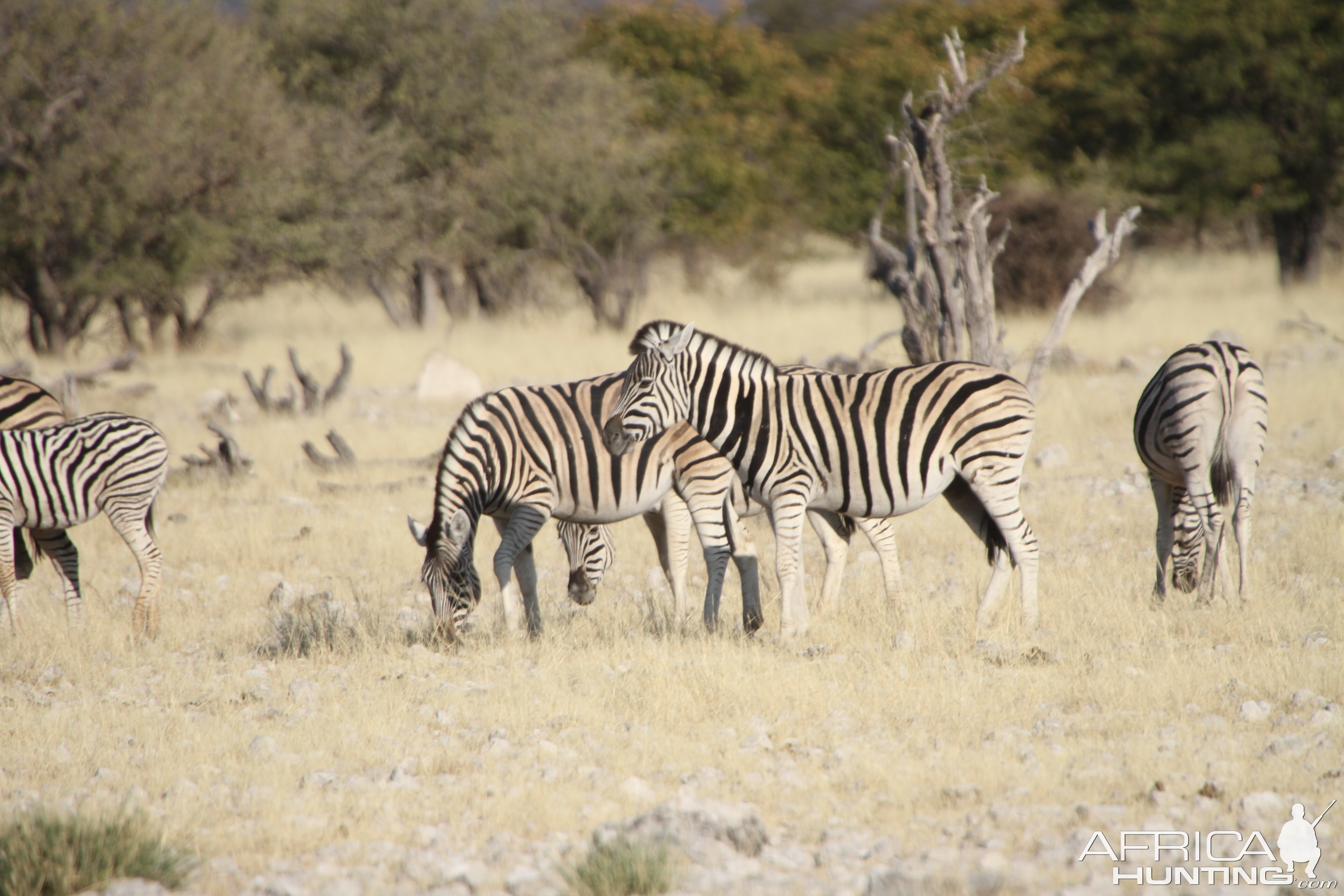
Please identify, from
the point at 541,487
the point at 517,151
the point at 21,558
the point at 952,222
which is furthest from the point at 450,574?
the point at 517,151

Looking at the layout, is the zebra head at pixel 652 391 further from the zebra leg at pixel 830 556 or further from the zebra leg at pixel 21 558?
the zebra leg at pixel 21 558

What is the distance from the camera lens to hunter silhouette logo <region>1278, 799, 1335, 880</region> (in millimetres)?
3596

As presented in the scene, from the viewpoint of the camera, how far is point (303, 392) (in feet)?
53.9

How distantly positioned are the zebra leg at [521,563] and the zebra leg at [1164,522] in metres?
3.92

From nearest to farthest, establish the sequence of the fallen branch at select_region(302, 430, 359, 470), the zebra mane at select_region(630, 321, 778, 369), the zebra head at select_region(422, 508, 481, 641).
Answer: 1. the zebra mane at select_region(630, 321, 778, 369)
2. the zebra head at select_region(422, 508, 481, 641)
3. the fallen branch at select_region(302, 430, 359, 470)

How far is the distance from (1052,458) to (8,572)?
9.22m

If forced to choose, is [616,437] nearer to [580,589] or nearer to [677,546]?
[677,546]

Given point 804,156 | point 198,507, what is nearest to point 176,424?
point 198,507

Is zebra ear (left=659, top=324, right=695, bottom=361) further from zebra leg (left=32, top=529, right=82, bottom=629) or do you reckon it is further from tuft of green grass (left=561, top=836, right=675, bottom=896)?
zebra leg (left=32, top=529, right=82, bottom=629)

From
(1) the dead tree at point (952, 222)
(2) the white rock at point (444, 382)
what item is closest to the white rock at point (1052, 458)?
(1) the dead tree at point (952, 222)

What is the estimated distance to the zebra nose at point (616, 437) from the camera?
630cm

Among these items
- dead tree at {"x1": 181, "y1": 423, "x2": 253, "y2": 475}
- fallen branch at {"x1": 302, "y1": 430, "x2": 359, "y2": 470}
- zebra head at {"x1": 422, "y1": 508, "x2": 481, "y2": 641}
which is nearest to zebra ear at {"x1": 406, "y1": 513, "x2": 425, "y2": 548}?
zebra head at {"x1": 422, "y1": 508, "x2": 481, "y2": 641}

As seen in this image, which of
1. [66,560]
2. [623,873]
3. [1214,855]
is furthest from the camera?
[66,560]

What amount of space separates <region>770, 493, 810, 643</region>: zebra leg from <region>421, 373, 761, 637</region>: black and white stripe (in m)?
0.32
